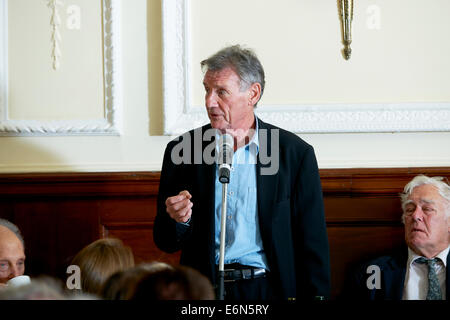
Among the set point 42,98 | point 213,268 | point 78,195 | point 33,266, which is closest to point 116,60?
point 42,98

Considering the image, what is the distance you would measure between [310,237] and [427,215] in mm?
902

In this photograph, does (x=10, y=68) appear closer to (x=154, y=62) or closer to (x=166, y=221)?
(x=154, y=62)

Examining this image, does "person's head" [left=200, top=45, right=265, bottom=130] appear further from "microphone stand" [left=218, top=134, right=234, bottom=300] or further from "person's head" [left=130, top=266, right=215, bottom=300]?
"person's head" [left=130, top=266, right=215, bottom=300]

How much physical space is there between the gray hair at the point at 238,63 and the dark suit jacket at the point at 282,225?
0.69 feet

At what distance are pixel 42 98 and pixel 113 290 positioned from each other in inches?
101

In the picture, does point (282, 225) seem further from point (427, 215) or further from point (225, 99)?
point (427, 215)

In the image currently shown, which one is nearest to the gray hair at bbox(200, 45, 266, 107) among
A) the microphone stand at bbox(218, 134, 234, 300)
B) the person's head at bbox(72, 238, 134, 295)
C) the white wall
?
the microphone stand at bbox(218, 134, 234, 300)

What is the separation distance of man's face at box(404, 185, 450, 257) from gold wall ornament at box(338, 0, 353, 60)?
0.85 m

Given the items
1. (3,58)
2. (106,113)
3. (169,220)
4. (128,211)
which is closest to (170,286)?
(169,220)

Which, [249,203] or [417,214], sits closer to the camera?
[249,203]

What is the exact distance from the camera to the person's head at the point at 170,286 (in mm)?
1389

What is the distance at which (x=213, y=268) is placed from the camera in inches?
108

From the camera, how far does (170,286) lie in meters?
1.39
